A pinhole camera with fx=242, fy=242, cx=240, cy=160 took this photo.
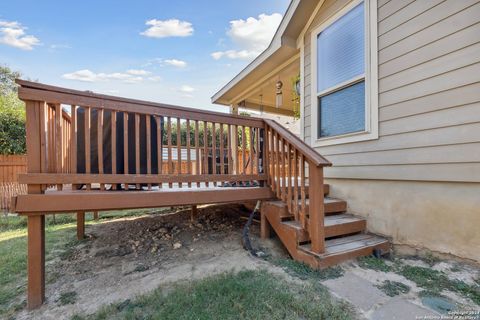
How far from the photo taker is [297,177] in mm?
2762

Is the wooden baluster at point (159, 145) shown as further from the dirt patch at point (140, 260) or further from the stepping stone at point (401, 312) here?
the stepping stone at point (401, 312)

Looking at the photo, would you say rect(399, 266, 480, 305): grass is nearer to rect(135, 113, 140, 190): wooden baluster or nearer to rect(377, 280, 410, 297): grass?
rect(377, 280, 410, 297): grass

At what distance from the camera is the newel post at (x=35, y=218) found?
1.97 meters

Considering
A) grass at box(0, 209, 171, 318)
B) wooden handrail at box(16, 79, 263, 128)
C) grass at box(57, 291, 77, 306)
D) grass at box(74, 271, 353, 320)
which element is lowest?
grass at box(0, 209, 171, 318)

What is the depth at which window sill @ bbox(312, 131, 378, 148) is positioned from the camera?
298cm

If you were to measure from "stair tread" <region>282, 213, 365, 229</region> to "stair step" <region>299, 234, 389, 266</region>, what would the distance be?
18cm

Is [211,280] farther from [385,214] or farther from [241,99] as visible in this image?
[241,99]

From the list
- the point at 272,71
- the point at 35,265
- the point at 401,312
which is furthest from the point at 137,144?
the point at 272,71

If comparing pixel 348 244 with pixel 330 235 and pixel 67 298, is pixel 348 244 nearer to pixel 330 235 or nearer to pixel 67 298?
pixel 330 235

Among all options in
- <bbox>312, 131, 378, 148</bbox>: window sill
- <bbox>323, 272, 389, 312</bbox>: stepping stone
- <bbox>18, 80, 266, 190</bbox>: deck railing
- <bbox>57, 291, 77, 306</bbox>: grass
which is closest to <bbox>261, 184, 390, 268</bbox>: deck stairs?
<bbox>323, 272, 389, 312</bbox>: stepping stone

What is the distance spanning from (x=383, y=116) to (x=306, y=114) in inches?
55.0

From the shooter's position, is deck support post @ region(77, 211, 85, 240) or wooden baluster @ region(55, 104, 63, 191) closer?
wooden baluster @ region(55, 104, 63, 191)

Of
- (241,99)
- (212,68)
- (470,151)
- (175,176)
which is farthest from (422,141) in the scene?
(212,68)

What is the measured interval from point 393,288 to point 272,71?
171 inches
